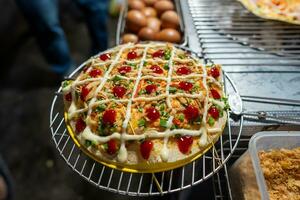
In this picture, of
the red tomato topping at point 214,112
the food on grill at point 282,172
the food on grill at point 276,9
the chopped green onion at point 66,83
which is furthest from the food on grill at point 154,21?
the food on grill at point 282,172

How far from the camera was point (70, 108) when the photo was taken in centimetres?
129

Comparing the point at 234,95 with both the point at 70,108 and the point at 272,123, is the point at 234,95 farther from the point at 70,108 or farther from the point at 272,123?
the point at 70,108

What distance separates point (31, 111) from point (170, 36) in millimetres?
1375

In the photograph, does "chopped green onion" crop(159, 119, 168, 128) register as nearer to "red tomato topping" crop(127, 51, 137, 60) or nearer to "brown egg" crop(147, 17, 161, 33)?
"red tomato topping" crop(127, 51, 137, 60)

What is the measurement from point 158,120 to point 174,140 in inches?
3.6

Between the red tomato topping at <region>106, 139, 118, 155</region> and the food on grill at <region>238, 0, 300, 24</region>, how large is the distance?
3.46ft

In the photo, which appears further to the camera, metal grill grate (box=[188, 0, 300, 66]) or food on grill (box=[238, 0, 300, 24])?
food on grill (box=[238, 0, 300, 24])

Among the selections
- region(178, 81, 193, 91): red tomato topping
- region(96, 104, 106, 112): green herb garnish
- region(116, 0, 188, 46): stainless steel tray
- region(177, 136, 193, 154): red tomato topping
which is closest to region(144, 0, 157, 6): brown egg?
region(116, 0, 188, 46): stainless steel tray

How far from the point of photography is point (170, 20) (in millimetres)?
1974

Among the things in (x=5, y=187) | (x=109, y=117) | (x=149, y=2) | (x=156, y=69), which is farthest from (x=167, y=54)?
(x=5, y=187)

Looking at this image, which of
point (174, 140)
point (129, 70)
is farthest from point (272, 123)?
point (129, 70)

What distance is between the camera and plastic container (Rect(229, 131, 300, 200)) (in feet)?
3.32

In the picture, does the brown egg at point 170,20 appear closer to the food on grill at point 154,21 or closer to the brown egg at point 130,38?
the food on grill at point 154,21

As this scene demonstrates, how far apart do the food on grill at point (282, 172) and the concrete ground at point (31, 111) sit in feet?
2.71
